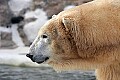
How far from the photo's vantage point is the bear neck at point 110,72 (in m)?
2.06

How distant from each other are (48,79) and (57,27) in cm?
477

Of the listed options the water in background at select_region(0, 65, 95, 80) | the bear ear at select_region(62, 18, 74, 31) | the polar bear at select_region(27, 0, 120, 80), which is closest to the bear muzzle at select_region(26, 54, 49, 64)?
the polar bear at select_region(27, 0, 120, 80)

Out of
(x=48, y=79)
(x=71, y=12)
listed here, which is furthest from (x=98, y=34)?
(x=48, y=79)

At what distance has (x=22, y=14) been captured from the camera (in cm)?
1140

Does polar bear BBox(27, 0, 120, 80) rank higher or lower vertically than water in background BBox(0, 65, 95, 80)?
higher

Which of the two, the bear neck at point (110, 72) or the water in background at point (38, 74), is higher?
the bear neck at point (110, 72)

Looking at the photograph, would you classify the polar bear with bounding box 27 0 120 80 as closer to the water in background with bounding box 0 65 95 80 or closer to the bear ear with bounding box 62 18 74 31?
the bear ear with bounding box 62 18 74 31

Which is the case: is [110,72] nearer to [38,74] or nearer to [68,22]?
[68,22]

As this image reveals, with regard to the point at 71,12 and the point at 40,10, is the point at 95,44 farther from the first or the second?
the point at 40,10

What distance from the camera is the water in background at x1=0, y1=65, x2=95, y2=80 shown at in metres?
6.94

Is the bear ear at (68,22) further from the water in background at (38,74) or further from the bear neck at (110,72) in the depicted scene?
the water in background at (38,74)

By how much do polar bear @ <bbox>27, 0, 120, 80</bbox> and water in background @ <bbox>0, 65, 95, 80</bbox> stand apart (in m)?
4.78

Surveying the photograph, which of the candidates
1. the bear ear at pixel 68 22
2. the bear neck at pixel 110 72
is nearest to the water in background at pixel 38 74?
the bear neck at pixel 110 72

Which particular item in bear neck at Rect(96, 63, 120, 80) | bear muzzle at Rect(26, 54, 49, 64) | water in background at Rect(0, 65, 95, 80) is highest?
bear muzzle at Rect(26, 54, 49, 64)
